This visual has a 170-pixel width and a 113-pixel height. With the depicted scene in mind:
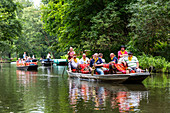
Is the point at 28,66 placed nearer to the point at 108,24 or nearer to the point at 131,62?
the point at 108,24

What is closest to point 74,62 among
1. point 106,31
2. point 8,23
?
point 106,31

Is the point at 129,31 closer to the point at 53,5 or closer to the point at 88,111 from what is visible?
the point at 53,5

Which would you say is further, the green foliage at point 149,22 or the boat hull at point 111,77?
the green foliage at point 149,22

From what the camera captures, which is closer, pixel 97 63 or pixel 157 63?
pixel 97 63

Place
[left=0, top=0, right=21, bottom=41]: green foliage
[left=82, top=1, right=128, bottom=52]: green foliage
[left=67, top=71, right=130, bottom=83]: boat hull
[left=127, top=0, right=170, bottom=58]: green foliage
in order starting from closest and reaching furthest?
1. [left=67, top=71, right=130, bottom=83]: boat hull
2. [left=127, top=0, right=170, bottom=58]: green foliage
3. [left=82, top=1, right=128, bottom=52]: green foliage
4. [left=0, top=0, right=21, bottom=41]: green foliage

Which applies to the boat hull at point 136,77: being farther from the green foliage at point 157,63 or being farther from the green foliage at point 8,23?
the green foliage at point 8,23

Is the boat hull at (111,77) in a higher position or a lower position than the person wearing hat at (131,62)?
lower

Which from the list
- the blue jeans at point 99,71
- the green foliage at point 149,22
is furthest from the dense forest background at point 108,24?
the blue jeans at point 99,71

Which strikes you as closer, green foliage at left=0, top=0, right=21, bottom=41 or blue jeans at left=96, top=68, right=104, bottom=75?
blue jeans at left=96, top=68, right=104, bottom=75

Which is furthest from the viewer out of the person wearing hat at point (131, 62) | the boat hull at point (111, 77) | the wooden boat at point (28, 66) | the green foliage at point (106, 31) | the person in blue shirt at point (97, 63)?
the wooden boat at point (28, 66)

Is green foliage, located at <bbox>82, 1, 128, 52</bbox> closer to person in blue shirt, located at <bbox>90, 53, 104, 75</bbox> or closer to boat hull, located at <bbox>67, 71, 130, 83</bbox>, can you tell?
boat hull, located at <bbox>67, 71, 130, 83</bbox>

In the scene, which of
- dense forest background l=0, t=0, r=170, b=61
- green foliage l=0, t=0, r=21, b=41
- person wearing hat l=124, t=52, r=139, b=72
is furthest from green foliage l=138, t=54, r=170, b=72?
green foliage l=0, t=0, r=21, b=41

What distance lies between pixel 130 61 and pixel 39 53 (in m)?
67.8

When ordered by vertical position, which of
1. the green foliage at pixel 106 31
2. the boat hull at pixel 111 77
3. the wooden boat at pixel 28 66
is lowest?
the boat hull at pixel 111 77
